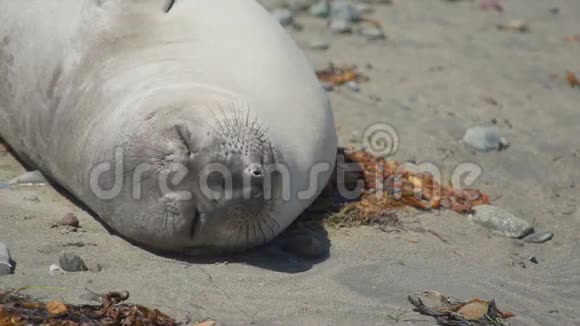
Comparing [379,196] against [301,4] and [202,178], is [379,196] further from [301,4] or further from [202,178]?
[301,4]

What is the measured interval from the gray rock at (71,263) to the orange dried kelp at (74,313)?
29 cm

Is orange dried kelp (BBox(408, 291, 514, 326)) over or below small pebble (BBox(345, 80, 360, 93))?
below

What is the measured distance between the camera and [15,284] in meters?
3.44

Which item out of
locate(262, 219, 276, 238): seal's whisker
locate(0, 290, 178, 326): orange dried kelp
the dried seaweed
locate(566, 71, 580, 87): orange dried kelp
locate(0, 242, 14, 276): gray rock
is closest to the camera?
locate(0, 290, 178, 326): orange dried kelp

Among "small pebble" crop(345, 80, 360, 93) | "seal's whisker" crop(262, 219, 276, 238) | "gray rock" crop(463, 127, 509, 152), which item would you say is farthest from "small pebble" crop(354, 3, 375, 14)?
"seal's whisker" crop(262, 219, 276, 238)

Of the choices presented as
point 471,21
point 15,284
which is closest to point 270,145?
point 15,284

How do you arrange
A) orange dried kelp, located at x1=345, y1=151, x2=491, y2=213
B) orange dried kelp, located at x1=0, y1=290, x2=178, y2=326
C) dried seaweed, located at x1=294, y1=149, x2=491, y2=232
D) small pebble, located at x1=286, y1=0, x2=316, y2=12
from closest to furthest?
orange dried kelp, located at x1=0, y1=290, x2=178, y2=326 < dried seaweed, located at x1=294, y1=149, x2=491, y2=232 < orange dried kelp, located at x1=345, y1=151, x2=491, y2=213 < small pebble, located at x1=286, y1=0, x2=316, y2=12

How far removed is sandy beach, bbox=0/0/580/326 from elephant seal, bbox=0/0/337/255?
0.56ft

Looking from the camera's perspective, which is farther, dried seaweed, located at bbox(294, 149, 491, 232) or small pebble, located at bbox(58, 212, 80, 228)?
dried seaweed, located at bbox(294, 149, 491, 232)

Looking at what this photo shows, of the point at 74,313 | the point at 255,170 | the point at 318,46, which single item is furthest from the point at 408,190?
the point at 318,46

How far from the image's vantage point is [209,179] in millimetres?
3604

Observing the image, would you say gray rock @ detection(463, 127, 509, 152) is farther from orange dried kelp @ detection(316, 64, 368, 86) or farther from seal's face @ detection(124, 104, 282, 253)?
seal's face @ detection(124, 104, 282, 253)

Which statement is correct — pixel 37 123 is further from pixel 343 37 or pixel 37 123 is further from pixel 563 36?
pixel 563 36

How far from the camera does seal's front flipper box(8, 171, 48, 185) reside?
4.48 metres
